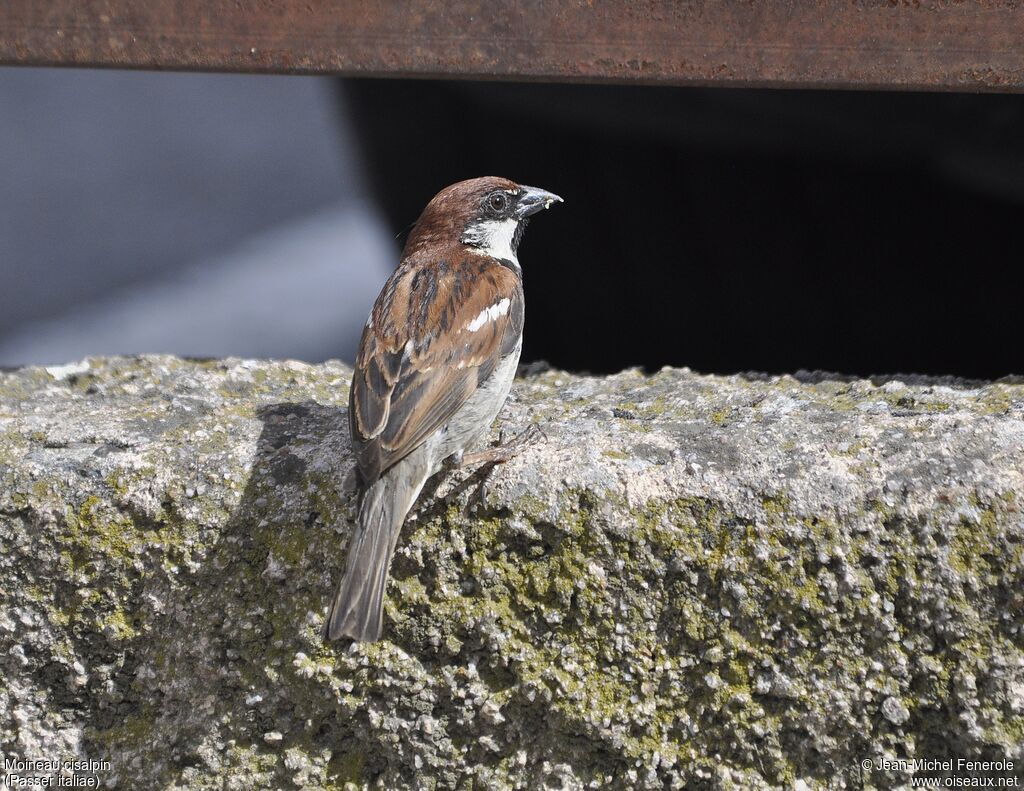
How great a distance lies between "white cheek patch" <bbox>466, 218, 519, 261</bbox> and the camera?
10.7 ft

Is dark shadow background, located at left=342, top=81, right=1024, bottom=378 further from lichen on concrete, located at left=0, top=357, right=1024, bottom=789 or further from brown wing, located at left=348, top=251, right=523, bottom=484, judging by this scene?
lichen on concrete, located at left=0, top=357, right=1024, bottom=789

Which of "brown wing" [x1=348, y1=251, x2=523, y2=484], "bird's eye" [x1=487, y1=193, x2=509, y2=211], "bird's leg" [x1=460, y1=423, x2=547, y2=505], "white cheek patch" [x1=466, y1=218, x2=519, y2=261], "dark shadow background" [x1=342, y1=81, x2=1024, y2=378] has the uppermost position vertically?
"dark shadow background" [x1=342, y1=81, x2=1024, y2=378]

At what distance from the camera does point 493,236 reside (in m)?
3.29

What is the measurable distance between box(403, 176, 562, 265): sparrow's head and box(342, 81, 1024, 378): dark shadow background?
3.12 metres

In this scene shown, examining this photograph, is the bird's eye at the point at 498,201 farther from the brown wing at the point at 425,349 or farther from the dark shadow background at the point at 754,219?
the dark shadow background at the point at 754,219

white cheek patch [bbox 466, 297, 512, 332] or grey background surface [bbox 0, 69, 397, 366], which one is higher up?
grey background surface [bbox 0, 69, 397, 366]

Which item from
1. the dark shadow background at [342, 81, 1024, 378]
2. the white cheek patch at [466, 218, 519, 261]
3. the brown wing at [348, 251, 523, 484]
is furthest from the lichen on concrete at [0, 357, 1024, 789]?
the dark shadow background at [342, 81, 1024, 378]

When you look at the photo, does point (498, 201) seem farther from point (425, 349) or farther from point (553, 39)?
point (425, 349)

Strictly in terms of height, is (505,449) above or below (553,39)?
below

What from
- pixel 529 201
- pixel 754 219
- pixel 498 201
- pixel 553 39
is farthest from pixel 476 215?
pixel 754 219

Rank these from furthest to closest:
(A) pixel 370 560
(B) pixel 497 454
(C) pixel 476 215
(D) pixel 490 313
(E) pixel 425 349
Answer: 1. (C) pixel 476 215
2. (D) pixel 490 313
3. (E) pixel 425 349
4. (B) pixel 497 454
5. (A) pixel 370 560

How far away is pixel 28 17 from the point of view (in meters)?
2.77

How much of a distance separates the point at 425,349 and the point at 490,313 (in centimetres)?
26

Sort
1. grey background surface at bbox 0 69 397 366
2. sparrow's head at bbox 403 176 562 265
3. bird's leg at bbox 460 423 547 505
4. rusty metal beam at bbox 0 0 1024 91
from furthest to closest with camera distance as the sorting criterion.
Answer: grey background surface at bbox 0 69 397 366 < sparrow's head at bbox 403 176 562 265 < rusty metal beam at bbox 0 0 1024 91 < bird's leg at bbox 460 423 547 505
